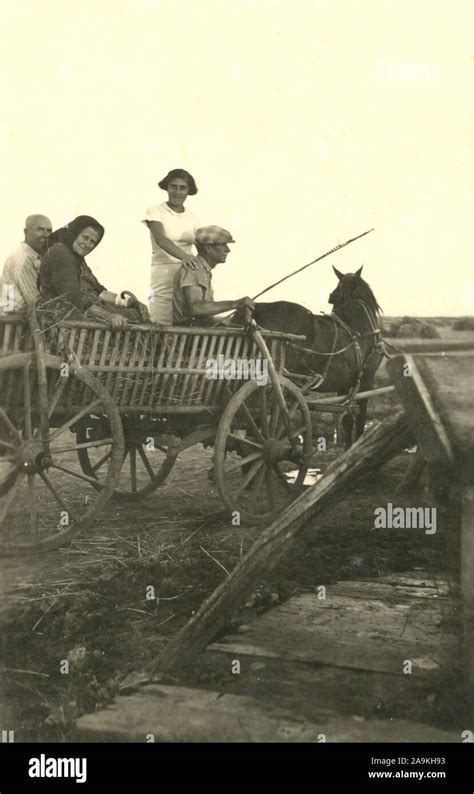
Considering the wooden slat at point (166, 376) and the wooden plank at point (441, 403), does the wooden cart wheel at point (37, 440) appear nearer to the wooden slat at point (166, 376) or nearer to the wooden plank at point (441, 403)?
the wooden slat at point (166, 376)

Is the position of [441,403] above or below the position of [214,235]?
below

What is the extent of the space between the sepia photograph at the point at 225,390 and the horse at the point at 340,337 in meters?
0.08

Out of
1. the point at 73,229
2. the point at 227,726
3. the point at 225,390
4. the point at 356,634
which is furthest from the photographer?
the point at 225,390

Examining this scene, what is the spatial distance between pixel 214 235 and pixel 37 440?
1.92 meters

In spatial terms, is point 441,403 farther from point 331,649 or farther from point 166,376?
point 166,376

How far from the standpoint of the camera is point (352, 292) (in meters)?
7.20

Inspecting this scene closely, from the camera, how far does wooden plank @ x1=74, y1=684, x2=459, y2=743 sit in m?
2.33

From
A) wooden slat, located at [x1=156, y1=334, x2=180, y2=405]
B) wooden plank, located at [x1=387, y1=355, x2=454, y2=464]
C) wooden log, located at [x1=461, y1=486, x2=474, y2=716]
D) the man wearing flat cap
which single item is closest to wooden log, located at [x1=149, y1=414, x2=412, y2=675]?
wooden plank, located at [x1=387, y1=355, x2=454, y2=464]

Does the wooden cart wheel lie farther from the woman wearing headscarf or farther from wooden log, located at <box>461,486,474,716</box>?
wooden log, located at <box>461,486,474,716</box>

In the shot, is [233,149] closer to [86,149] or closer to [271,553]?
[86,149]

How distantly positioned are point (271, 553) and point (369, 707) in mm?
653

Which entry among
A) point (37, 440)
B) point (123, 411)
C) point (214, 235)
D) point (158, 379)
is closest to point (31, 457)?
point (37, 440)

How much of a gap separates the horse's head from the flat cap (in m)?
2.39

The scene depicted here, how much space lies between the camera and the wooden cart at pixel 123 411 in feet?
12.9
